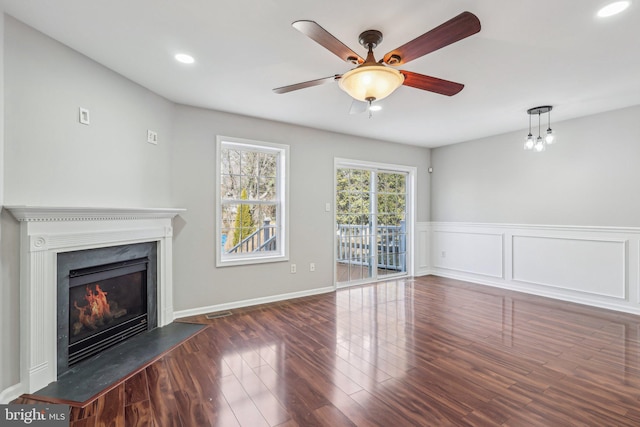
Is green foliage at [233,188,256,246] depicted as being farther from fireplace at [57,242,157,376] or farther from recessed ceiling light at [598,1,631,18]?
recessed ceiling light at [598,1,631,18]

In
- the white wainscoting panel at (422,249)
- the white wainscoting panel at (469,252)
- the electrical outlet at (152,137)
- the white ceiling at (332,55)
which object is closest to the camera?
the white ceiling at (332,55)

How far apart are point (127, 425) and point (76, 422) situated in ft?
1.03

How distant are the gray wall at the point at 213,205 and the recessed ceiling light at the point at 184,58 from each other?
1.14 metres

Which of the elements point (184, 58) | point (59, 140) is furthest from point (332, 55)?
point (59, 140)

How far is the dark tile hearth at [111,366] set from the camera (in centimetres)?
206

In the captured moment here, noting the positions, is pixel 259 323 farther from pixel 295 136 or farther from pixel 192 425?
pixel 295 136

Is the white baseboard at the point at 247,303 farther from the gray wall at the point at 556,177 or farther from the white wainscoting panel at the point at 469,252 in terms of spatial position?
the gray wall at the point at 556,177

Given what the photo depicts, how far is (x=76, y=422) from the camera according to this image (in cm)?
179

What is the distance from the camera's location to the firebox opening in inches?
97.9

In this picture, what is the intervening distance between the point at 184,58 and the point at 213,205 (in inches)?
69.3

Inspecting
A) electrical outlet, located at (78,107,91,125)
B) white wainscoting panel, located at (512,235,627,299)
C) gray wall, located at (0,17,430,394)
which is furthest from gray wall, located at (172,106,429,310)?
white wainscoting panel, located at (512,235,627,299)

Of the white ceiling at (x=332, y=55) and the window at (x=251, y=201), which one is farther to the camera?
the window at (x=251, y=201)

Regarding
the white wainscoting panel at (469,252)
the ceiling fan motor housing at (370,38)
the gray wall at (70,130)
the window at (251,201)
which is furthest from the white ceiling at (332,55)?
the white wainscoting panel at (469,252)

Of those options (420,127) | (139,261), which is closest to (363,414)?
(139,261)
